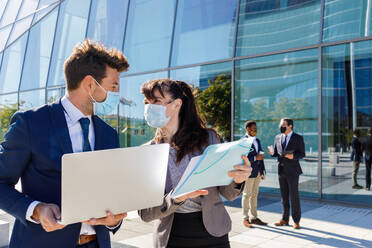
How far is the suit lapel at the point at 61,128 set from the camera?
1.55 m

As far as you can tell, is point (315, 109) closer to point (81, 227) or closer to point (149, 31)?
point (149, 31)

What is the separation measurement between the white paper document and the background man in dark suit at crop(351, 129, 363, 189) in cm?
Result: 618

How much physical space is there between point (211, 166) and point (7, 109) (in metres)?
17.4

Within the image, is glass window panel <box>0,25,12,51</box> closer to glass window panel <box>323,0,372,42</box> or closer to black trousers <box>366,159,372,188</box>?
glass window panel <box>323,0,372,42</box>

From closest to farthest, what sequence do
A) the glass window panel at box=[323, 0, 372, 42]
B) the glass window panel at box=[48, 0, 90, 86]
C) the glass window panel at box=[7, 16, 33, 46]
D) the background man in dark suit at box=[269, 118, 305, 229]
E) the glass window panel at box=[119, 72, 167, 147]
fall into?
the background man in dark suit at box=[269, 118, 305, 229], the glass window panel at box=[323, 0, 372, 42], the glass window panel at box=[119, 72, 167, 147], the glass window panel at box=[48, 0, 90, 86], the glass window panel at box=[7, 16, 33, 46]

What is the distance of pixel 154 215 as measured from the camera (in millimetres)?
1825

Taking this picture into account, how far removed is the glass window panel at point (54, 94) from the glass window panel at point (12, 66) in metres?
3.02

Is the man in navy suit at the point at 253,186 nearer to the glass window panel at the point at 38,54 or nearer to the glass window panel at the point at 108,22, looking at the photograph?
the glass window panel at the point at 108,22

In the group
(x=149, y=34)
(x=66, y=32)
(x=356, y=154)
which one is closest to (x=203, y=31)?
(x=149, y=34)

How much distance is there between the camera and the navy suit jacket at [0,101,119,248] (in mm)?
1443

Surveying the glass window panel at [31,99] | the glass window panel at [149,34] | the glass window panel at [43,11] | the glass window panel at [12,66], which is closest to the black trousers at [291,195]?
the glass window panel at [149,34]

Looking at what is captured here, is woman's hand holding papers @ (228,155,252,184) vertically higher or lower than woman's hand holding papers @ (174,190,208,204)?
higher

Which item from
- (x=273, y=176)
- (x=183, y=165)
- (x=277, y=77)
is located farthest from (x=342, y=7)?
(x=183, y=165)

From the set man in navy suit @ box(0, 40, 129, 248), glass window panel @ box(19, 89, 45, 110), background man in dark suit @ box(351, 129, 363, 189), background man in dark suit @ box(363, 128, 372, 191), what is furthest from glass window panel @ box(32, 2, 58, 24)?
man in navy suit @ box(0, 40, 129, 248)
